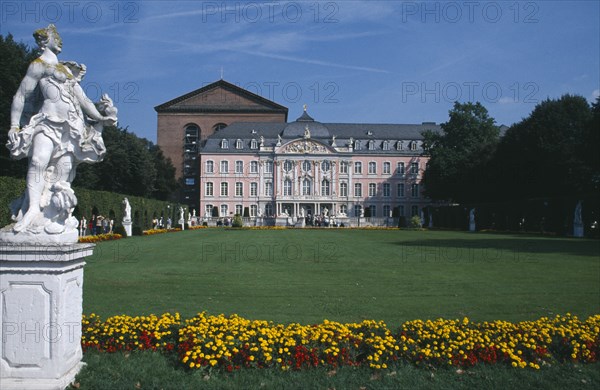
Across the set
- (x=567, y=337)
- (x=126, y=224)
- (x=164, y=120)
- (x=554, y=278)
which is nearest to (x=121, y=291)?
(x=567, y=337)

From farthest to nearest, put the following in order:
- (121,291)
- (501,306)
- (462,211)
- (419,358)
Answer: (462,211), (121,291), (501,306), (419,358)

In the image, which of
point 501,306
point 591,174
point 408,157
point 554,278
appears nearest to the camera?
point 501,306

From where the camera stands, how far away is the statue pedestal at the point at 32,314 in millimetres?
4230

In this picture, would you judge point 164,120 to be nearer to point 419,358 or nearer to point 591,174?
point 591,174

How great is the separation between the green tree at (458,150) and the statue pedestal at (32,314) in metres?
47.5

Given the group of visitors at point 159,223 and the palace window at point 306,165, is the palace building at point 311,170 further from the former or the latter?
the group of visitors at point 159,223

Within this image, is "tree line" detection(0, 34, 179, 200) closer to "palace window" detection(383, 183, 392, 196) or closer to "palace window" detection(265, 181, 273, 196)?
"palace window" detection(265, 181, 273, 196)

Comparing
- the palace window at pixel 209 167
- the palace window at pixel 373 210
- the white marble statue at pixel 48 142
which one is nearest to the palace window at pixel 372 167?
the palace window at pixel 373 210

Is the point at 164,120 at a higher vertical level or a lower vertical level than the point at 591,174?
higher

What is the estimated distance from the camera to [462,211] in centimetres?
4791

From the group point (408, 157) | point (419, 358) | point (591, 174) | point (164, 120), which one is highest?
point (164, 120)

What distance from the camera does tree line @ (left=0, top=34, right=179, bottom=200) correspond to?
27.6 m

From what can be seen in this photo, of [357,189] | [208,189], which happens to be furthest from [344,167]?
[208,189]

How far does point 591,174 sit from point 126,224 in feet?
100
